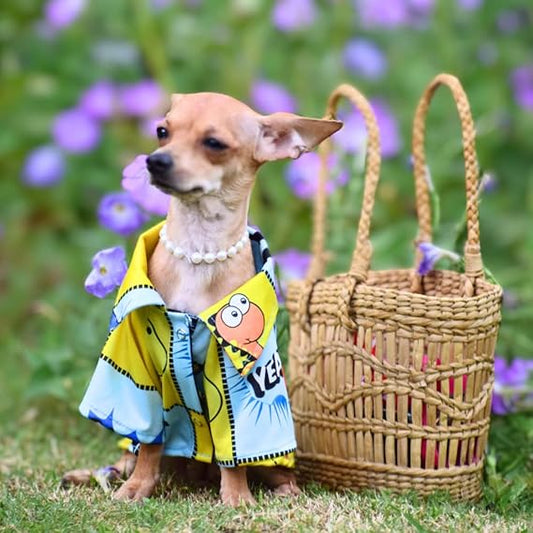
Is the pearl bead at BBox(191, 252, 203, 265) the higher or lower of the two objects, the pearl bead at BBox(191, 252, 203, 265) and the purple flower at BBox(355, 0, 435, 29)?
the lower

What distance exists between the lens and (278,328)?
3.27 meters

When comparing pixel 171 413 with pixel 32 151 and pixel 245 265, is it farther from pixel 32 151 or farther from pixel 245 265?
pixel 32 151

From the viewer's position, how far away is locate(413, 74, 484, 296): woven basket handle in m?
2.98

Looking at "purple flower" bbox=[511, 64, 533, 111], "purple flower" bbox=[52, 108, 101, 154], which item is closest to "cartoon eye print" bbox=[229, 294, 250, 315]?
"purple flower" bbox=[52, 108, 101, 154]

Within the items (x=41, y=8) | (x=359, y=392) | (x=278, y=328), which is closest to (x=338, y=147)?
(x=278, y=328)

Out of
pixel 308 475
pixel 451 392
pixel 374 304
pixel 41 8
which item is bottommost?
pixel 308 475

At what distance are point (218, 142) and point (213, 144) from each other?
13 millimetres

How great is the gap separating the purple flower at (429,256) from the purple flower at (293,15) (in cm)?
237

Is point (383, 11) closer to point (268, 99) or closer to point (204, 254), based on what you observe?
point (268, 99)

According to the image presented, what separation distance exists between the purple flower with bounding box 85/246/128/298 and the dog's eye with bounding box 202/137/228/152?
569 mm

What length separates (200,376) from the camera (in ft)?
9.03

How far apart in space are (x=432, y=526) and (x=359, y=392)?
17.6 inches

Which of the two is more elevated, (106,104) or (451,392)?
(106,104)

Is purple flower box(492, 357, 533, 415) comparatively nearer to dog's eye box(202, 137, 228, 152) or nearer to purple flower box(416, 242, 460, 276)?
purple flower box(416, 242, 460, 276)
